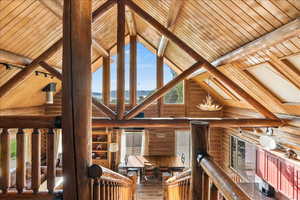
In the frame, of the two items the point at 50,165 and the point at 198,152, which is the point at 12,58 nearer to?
the point at 50,165

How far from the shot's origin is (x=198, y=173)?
5.75ft

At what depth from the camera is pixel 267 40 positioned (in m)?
3.10

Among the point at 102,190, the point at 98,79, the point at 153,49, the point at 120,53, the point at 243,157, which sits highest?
the point at 153,49

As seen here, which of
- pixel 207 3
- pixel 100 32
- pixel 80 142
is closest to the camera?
pixel 80 142

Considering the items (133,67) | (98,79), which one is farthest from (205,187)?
(98,79)

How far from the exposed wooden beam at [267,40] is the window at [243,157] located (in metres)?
3.59

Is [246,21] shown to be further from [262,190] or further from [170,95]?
[170,95]

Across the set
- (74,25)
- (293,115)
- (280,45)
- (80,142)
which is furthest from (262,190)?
(74,25)

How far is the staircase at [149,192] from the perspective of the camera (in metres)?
6.99

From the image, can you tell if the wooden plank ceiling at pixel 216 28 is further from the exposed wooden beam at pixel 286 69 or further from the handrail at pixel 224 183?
the handrail at pixel 224 183

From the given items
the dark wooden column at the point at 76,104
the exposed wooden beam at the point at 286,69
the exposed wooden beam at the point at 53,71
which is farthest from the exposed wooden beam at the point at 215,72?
the dark wooden column at the point at 76,104

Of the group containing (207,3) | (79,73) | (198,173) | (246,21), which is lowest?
(198,173)

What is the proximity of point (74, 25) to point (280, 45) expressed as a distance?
2.70 metres

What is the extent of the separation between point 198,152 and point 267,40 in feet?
7.09
